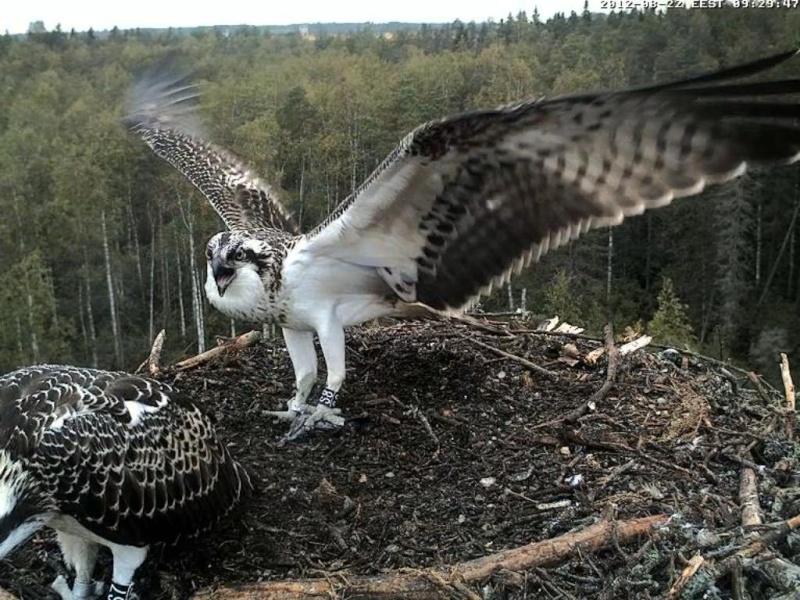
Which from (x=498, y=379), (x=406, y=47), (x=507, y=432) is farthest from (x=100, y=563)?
(x=406, y=47)

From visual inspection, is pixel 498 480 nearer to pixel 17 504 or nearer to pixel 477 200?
pixel 477 200

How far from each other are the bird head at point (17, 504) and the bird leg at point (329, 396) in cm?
172

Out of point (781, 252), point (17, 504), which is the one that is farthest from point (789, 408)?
point (781, 252)

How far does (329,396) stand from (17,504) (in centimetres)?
203

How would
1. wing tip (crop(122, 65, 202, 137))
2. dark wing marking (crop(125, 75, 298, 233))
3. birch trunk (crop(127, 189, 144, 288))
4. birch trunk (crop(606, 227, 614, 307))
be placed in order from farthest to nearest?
birch trunk (crop(127, 189, 144, 288)) < birch trunk (crop(606, 227, 614, 307)) < wing tip (crop(122, 65, 202, 137)) < dark wing marking (crop(125, 75, 298, 233))

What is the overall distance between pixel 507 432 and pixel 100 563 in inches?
87.9

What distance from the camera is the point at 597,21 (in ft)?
171

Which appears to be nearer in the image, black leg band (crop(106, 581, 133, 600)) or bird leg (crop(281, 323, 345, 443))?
black leg band (crop(106, 581, 133, 600))

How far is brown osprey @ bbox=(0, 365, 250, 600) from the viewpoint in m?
3.46

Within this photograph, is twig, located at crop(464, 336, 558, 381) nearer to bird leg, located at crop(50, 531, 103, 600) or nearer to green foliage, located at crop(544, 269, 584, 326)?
bird leg, located at crop(50, 531, 103, 600)

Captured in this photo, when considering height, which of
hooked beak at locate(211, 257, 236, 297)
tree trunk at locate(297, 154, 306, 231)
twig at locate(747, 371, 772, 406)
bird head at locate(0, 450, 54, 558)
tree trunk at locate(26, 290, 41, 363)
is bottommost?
tree trunk at locate(26, 290, 41, 363)

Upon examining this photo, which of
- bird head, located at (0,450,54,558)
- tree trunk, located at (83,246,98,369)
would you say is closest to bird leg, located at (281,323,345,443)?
bird head, located at (0,450,54,558)

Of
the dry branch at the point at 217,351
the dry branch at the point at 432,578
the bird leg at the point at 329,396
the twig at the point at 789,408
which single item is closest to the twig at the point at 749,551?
the dry branch at the point at 432,578

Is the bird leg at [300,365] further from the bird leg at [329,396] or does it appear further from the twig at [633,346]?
the twig at [633,346]
